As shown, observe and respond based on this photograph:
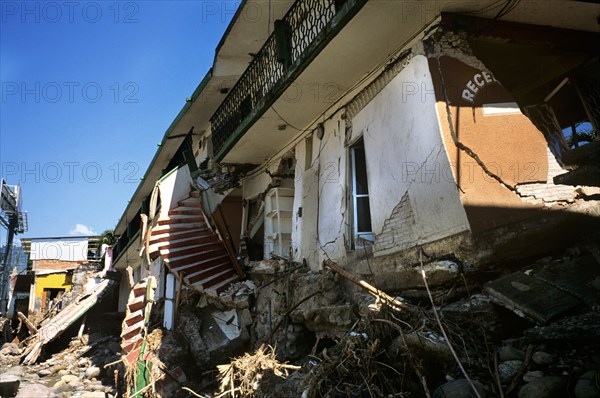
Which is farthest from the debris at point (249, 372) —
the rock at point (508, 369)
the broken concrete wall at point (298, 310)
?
the rock at point (508, 369)

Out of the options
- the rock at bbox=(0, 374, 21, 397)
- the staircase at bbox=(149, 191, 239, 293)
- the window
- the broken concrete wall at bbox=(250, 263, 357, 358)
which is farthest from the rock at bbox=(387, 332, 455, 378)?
the rock at bbox=(0, 374, 21, 397)

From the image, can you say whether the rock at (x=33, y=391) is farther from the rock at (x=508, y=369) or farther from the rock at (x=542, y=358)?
the rock at (x=542, y=358)

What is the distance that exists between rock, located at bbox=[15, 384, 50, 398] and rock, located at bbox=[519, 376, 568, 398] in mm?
11041

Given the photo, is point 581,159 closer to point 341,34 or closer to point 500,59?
point 500,59

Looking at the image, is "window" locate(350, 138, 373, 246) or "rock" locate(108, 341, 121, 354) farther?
"rock" locate(108, 341, 121, 354)

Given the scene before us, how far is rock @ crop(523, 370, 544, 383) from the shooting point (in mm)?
2711

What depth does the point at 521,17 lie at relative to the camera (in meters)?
4.81

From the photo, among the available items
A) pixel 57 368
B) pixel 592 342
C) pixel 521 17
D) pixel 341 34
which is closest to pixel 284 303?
pixel 341 34

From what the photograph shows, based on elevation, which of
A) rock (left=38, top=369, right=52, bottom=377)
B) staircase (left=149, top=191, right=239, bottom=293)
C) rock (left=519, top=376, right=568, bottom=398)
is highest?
staircase (left=149, top=191, right=239, bottom=293)

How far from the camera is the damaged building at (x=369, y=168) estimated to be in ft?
13.8

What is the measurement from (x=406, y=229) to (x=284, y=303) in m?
2.80

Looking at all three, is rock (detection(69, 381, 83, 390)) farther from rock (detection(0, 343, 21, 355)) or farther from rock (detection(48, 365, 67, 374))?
rock (detection(0, 343, 21, 355))

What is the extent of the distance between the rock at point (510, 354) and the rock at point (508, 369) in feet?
0.15

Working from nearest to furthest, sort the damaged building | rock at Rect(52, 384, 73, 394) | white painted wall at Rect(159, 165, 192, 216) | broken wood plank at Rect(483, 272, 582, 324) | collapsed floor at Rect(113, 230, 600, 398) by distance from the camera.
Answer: collapsed floor at Rect(113, 230, 600, 398) < broken wood plank at Rect(483, 272, 582, 324) < the damaged building < white painted wall at Rect(159, 165, 192, 216) < rock at Rect(52, 384, 73, 394)
